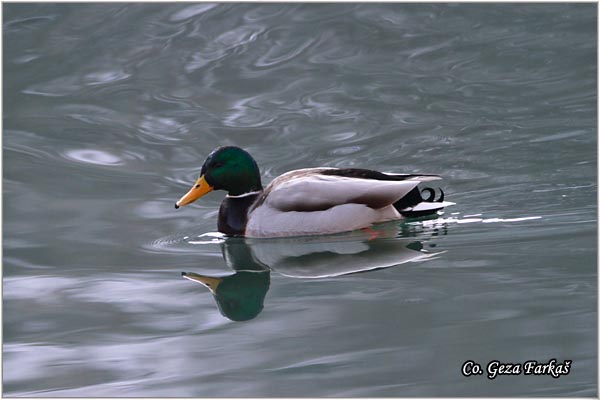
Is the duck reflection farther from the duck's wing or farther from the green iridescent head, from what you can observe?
the green iridescent head

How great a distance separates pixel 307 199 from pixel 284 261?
0.63m

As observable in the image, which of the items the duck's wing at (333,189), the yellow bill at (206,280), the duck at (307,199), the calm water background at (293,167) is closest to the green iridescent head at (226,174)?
the duck at (307,199)

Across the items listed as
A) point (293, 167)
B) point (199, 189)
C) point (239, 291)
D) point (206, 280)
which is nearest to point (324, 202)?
point (199, 189)

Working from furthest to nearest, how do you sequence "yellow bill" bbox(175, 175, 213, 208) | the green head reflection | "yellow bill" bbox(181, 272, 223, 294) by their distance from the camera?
"yellow bill" bbox(175, 175, 213, 208) → "yellow bill" bbox(181, 272, 223, 294) → the green head reflection

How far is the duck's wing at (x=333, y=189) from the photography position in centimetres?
748

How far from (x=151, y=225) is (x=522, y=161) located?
3413 mm

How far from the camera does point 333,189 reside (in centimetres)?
754

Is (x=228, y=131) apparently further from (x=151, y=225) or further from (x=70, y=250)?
(x=70, y=250)

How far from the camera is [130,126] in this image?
1116cm

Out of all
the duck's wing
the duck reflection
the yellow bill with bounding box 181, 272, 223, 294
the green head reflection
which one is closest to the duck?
the duck's wing

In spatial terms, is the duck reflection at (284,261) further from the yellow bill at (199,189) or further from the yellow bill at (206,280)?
the yellow bill at (199,189)

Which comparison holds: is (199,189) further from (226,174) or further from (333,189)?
(333,189)

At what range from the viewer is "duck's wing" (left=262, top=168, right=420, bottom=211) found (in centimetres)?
748

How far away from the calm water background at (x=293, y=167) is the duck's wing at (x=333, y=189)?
29 centimetres
